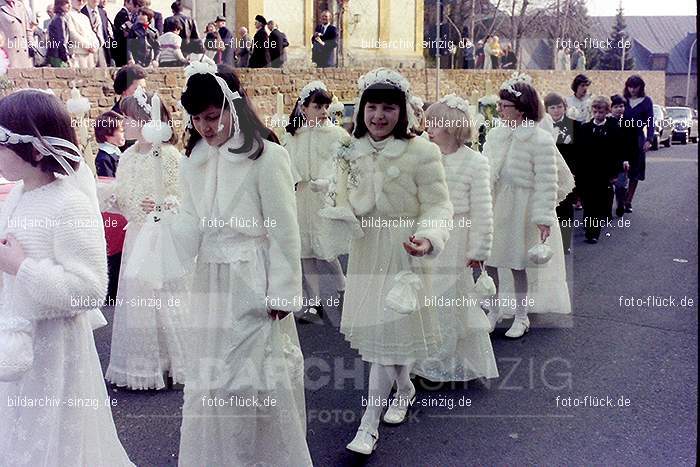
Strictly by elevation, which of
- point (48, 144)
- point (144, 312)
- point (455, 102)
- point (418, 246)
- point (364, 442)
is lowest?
point (364, 442)

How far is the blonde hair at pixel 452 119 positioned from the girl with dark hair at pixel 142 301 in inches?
63.1

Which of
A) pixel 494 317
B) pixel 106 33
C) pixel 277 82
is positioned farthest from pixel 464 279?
pixel 277 82

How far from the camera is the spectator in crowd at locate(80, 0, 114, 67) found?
10.4 m

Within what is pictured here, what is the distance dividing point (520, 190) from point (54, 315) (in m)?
3.81

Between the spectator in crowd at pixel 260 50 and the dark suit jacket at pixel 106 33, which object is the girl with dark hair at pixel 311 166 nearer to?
the dark suit jacket at pixel 106 33

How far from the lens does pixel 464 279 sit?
4730mm

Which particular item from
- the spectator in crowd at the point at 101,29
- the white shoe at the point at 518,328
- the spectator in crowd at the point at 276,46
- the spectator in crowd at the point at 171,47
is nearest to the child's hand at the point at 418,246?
the white shoe at the point at 518,328

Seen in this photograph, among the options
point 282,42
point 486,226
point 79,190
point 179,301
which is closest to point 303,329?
point 179,301

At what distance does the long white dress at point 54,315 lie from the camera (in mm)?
2701

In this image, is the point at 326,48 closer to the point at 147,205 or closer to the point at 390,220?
the point at 147,205

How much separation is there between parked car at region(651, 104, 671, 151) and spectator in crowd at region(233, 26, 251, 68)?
9.76 m

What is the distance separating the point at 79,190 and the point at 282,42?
11.7 m

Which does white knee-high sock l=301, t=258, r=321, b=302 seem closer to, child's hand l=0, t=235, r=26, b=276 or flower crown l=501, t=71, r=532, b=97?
flower crown l=501, t=71, r=532, b=97

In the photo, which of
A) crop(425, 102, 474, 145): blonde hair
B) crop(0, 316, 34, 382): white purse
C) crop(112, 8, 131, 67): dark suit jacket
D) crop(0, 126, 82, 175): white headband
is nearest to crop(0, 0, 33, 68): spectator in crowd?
crop(112, 8, 131, 67): dark suit jacket
